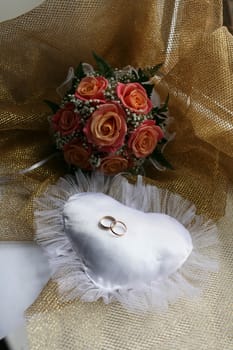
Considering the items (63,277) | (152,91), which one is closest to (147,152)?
(152,91)

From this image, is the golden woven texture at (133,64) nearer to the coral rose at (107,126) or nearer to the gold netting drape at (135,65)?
the gold netting drape at (135,65)

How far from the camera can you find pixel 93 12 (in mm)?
780

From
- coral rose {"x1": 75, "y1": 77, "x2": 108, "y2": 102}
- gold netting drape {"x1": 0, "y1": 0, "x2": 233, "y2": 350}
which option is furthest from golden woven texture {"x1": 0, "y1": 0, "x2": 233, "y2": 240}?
coral rose {"x1": 75, "y1": 77, "x2": 108, "y2": 102}

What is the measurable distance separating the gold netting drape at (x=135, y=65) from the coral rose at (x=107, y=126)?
0.10m

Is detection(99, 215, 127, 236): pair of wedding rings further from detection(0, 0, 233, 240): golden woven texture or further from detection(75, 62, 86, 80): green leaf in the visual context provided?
detection(75, 62, 86, 80): green leaf

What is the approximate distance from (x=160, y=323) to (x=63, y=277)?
0.13 metres

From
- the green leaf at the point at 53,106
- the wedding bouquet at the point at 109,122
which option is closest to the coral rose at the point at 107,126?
the wedding bouquet at the point at 109,122

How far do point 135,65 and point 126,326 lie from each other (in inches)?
16.3

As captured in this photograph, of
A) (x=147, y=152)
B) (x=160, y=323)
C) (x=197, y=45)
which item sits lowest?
(x=160, y=323)

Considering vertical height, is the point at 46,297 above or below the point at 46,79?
below

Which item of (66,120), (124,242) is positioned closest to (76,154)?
(66,120)

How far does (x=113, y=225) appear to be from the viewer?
634 mm

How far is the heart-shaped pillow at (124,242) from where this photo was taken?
2.02ft

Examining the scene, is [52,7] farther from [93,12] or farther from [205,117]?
[205,117]
